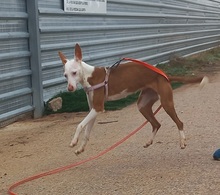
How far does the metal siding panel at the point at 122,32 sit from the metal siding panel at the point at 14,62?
48 centimetres

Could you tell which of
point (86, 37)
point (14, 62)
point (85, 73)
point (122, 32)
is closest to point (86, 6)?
point (86, 37)

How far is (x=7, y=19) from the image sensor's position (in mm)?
8250

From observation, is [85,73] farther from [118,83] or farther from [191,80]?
[191,80]

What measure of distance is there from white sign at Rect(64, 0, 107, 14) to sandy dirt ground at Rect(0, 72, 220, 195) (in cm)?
243

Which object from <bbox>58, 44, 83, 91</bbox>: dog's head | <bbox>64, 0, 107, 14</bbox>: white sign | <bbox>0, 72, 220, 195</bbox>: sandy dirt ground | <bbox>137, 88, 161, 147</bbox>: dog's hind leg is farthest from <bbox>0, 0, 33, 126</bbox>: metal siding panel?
<bbox>58, 44, 83, 91</bbox>: dog's head

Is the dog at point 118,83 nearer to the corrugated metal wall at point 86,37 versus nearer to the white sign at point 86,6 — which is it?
the corrugated metal wall at point 86,37

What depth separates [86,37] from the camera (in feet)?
36.1

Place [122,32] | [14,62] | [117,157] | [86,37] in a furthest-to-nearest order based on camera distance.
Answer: [122,32], [86,37], [14,62], [117,157]

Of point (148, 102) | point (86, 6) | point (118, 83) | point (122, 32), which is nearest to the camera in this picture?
point (118, 83)

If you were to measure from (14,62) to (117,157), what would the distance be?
11.6 feet

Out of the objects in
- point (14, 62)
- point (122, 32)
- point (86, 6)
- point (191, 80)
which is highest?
point (86, 6)

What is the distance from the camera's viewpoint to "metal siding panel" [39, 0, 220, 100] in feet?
31.4

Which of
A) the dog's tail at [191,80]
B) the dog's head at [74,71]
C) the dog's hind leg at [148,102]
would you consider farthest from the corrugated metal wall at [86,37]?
the dog's tail at [191,80]

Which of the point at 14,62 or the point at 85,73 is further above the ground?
the point at 85,73
